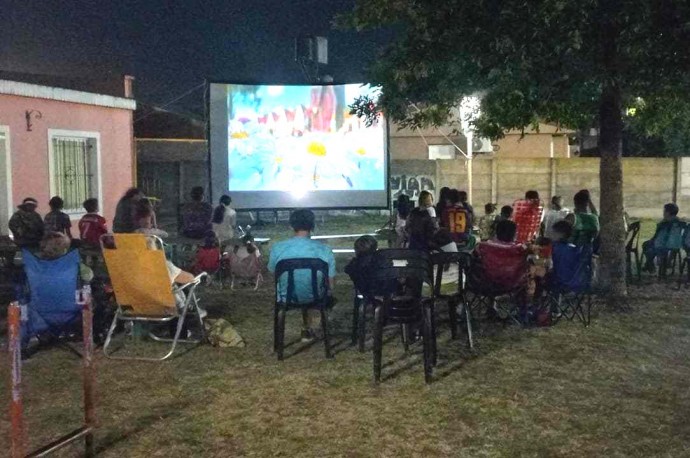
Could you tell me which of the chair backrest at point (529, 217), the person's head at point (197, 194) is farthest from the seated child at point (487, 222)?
the person's head at point (197, 194)

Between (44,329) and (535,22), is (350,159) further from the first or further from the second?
(44,329)

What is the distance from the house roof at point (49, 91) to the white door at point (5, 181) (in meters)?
0.68

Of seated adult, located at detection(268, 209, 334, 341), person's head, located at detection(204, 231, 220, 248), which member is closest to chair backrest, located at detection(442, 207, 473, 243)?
person's head, located at detection(204, 231, 220, 248)

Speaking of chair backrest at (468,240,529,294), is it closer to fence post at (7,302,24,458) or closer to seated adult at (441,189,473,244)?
seated adult at (441,189,473,244)

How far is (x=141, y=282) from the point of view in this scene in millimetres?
7219

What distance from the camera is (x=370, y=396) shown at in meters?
6.07

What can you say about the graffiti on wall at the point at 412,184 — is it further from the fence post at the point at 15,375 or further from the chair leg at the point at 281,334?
the fence post at the point at 15,375

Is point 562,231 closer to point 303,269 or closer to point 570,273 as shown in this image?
point 570,273

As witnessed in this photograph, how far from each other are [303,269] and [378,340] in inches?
46.4

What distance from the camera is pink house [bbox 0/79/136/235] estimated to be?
43.5ft

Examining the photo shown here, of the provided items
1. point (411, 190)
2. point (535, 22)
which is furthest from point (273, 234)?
point (535, 22)

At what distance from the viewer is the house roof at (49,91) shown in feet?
43.1

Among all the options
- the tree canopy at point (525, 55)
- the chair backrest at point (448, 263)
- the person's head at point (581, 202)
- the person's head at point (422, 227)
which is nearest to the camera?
the chair backrest at point (448, 263)

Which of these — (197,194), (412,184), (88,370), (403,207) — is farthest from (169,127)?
(88,370)
